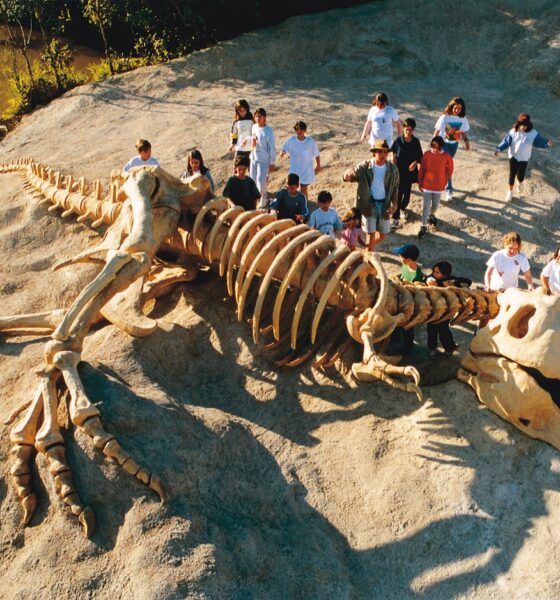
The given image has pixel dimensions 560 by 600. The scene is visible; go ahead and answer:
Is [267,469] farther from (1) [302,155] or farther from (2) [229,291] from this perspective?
(1) [302,155]

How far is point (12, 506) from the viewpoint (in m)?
5.09

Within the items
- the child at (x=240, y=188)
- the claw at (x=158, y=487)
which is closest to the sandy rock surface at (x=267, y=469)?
the claw at (x=158, y=487)

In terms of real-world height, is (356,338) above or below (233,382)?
above

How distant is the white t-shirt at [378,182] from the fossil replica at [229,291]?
5.85ft

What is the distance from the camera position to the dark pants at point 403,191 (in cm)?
925

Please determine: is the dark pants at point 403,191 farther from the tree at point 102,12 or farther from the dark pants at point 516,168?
the tree at point 102,12

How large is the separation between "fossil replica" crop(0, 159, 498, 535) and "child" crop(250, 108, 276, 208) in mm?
2199

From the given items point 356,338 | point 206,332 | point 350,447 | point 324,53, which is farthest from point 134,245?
point 324,53

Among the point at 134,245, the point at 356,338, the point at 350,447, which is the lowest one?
the point at 350,447

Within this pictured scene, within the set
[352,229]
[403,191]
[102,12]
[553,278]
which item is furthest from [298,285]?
[102,12]

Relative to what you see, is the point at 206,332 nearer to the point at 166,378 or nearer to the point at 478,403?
the point at 166,378

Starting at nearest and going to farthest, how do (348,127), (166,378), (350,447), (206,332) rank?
(350,447)
(166,378)
(206,332)
(348,127)

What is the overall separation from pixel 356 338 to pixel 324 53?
10179mm

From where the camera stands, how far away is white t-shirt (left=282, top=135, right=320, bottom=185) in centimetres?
909
